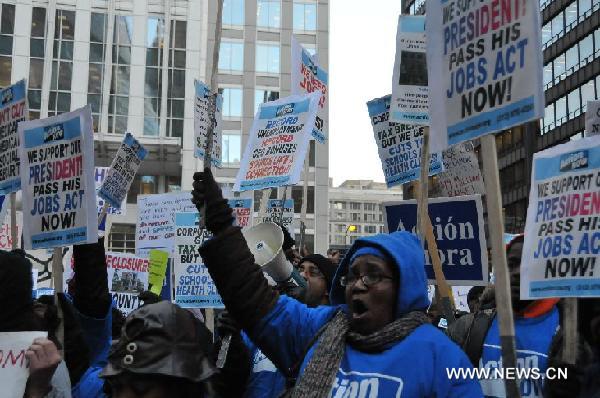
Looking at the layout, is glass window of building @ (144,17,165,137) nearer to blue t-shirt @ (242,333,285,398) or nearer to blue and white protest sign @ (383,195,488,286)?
blue and white protest sign @ (383,195,488,286)

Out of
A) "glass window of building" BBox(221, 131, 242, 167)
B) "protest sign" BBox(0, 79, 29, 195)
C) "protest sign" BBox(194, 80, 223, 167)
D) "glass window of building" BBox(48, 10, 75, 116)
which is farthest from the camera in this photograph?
"glass window of building" BBox(221, 131, 242, 167)

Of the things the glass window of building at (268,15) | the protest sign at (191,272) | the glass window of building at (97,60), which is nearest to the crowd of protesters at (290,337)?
the protest sign at (191,272)

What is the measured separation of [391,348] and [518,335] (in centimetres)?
134

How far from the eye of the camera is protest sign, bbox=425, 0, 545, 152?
115 inches

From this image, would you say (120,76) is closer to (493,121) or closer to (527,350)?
(527,350)

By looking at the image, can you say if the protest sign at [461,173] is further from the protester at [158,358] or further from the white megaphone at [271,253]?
the protester at [158,358]

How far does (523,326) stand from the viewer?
394 centimetres

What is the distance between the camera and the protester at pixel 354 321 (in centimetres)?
273

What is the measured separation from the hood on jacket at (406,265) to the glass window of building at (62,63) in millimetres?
34271

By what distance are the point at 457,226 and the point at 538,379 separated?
5.38 ft

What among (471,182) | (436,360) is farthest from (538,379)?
(471,182)

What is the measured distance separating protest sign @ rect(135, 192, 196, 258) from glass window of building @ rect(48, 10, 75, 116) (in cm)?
2573

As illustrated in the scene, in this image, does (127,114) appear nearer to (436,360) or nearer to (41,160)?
(41,160)
